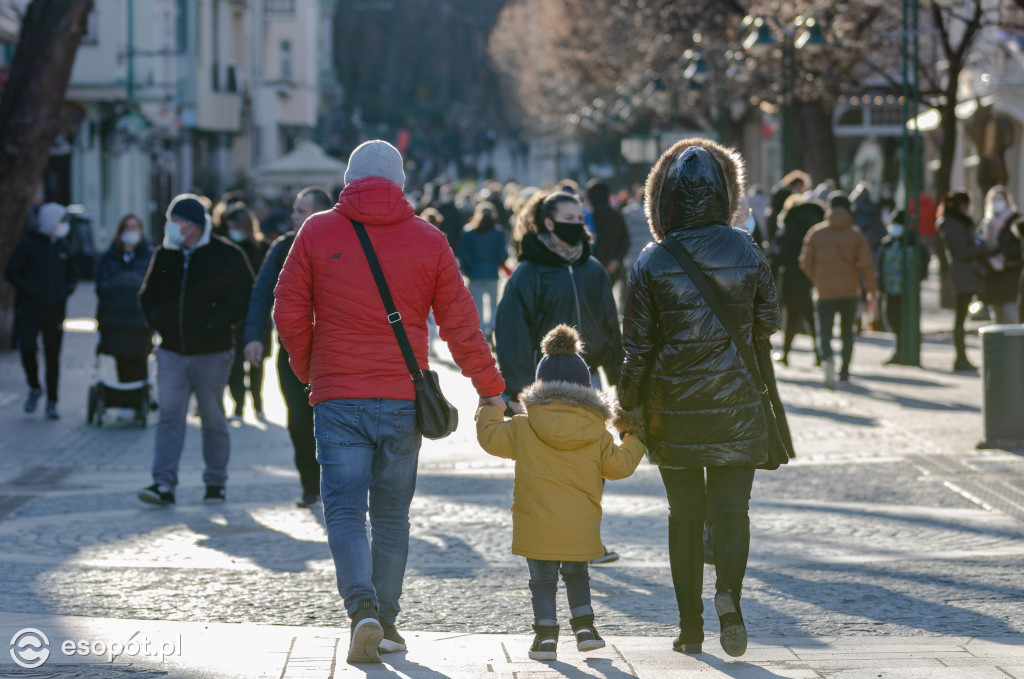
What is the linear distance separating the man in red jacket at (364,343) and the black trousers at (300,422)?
3.29m

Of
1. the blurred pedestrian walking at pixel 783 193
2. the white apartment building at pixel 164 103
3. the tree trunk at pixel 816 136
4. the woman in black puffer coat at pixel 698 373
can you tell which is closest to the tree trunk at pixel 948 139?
the tree trunk at pixel 816 136

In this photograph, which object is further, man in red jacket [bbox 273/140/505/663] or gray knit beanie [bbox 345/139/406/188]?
gray knit beanie [bbox 345/139/406/188]

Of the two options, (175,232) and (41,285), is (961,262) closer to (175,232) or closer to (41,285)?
(41,285)

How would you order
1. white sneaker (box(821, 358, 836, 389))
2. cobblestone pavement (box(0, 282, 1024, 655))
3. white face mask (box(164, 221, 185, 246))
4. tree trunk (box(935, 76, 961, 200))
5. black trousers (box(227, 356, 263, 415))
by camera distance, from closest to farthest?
cobblestone pavement (box(0, 282, 1024, 655)) → white face mask (box(164, 221, 185, 246)) → black trousers (box(227, 356, 263, 415)) → white sneaker (box(821, 358, 836, 389)) → tree trunk (box(935, 76, 961, 200))

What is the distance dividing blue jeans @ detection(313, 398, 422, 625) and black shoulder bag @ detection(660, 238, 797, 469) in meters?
1.07

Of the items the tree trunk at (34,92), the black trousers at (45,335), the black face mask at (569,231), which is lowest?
the black trousers at (45,335)

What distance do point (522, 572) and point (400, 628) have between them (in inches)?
45.7

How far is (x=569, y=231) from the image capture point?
7703 millimetres

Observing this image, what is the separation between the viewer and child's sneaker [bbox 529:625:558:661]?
6.02m

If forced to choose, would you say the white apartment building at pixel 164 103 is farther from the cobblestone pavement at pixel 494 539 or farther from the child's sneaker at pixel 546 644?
the child's sneaker at pixel 546 644

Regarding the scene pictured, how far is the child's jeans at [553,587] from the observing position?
6.07 metres

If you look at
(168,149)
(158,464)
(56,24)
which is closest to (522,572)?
(158,464)

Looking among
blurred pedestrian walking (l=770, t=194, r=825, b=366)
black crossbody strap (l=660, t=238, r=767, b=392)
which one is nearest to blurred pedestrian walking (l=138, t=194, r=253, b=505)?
black crossbody strap (l=660, t=238, r=767, b=392)

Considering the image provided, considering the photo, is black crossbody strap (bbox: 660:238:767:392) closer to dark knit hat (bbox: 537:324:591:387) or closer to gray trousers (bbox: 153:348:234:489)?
dark knit hat (bbox: 537:324:591:387)
